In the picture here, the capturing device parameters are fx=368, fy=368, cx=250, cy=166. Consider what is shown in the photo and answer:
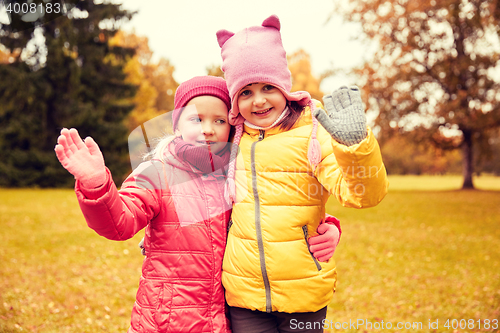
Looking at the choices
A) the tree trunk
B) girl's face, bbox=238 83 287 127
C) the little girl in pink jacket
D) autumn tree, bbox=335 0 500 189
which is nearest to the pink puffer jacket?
the little girl in pink jacket

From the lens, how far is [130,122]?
1927 centimetres

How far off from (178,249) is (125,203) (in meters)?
0.33

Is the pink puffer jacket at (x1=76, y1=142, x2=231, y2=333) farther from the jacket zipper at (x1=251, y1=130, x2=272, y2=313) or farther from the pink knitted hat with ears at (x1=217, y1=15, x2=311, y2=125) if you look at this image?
the pink knitted hat with ears at (x1=217, y1=15, x2=311, y2=125)

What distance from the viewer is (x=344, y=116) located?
4.40ft

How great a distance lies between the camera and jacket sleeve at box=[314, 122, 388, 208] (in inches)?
51.6

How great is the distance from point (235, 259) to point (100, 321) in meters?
3.32

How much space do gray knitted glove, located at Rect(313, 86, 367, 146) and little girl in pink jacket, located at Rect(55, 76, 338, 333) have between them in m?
0.56

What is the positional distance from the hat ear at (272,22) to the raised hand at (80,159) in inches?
39.3

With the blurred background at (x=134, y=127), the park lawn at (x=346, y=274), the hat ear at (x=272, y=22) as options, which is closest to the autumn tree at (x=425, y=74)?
the blurred background at (x=134, y=127)

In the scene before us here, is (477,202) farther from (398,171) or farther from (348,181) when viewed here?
(398,171)

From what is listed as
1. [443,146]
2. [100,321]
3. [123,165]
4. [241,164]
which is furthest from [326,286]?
[443,146]

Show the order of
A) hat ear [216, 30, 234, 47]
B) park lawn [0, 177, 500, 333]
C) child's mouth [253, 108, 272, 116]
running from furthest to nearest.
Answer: park lawn [0, 177, 500, 333] → hat ear [216, 30, 234, 47] → child's mouth [253, 108, 272, 116]

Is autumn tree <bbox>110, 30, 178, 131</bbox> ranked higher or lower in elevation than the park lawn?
higher

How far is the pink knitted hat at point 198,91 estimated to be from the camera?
5.74ft
